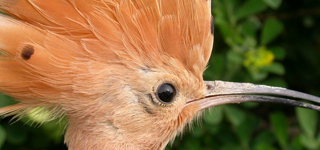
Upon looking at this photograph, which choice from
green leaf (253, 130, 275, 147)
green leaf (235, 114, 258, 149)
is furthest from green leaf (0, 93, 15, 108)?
green leaf (253, 130, 275, 147)

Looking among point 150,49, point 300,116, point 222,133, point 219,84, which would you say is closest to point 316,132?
point 300,116

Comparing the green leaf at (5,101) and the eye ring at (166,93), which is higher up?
the eye ring at (166,93)

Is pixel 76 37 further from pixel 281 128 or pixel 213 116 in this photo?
pixel 281 128

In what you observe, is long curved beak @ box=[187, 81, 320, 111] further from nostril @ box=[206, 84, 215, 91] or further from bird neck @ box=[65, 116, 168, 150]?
bird neck @ box=[65, 116, 168, 150]

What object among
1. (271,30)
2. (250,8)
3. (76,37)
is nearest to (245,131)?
(271,30)

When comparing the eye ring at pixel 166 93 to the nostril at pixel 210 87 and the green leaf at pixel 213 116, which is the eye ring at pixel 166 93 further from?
the green leaf at pixel 213 116

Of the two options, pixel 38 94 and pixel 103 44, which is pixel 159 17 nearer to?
pixel 103 44

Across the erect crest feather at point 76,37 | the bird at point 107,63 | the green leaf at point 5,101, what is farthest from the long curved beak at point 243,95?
the green leaf at point 5,101
